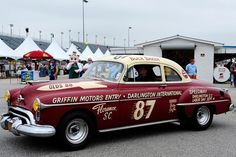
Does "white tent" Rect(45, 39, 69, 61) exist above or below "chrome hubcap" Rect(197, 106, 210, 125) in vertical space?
above

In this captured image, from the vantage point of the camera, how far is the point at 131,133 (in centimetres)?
773

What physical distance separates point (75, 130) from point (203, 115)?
3.50 metres

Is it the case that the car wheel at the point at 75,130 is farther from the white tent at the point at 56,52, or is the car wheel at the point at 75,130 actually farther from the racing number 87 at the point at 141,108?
the white tent at the point at 56,52

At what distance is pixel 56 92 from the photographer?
239 inches

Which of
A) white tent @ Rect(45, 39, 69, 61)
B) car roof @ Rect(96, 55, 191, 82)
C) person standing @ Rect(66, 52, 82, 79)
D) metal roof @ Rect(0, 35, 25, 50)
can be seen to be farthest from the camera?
metal roof @ Rect(0, 35, 25, 50)

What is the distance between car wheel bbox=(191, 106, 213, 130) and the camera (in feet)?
26.3

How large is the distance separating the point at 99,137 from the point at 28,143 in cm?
149

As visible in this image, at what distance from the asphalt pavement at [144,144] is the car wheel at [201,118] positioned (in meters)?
0.15

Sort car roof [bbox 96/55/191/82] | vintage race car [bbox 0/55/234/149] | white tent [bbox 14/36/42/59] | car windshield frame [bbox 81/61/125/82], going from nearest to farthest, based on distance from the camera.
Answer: vintage race car [bbox 0/55/234/149], car windshield frame [bbox 81/61/125/82], car roof [bbox 96/55/191/82], white tent [bbox 14/36/42/59]

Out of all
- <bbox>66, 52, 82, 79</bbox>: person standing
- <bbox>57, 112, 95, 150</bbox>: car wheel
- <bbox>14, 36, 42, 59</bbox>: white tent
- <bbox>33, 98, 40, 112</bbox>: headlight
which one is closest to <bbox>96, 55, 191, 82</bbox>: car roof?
<bbox>57, 112, 95, 150</bbox>: car wheel

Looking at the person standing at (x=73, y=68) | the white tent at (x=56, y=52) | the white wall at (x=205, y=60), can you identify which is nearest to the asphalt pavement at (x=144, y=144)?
the person standing at (x=73, y=68)

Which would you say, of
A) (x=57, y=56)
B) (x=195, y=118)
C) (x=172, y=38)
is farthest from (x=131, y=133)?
(x=57, y=56)

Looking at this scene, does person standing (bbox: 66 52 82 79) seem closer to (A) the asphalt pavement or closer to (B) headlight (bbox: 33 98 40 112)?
(A) the asphalt pavement

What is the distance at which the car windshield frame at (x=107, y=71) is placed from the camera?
6988mm
